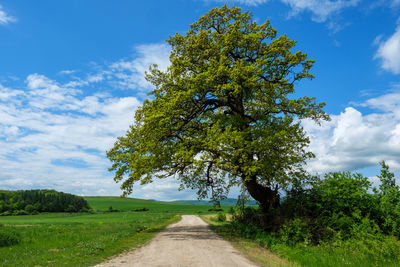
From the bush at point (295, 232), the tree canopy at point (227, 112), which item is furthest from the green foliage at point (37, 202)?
the bush at point (295, 232)

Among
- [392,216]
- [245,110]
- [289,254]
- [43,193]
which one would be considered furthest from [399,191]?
[43,193]

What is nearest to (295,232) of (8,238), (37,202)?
(8,238)

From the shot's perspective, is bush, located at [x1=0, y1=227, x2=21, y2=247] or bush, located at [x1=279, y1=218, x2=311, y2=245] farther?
bush, located at [x1=279, y1=218, x2=311, y2=245]

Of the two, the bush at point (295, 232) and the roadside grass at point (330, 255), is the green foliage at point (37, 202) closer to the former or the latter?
the bush at point (295, 232)

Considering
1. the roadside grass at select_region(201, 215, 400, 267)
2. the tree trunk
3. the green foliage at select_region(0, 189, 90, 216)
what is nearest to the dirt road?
the roadside grass at select_region(201, 215, 400, 267)

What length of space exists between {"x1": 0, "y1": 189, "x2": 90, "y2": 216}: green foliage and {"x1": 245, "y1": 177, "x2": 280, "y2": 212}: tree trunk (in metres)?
82.3

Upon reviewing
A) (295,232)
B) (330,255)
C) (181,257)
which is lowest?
(330,255)

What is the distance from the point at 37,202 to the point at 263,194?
286 ft

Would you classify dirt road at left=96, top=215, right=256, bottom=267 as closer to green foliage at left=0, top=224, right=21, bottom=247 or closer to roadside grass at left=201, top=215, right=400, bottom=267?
roadside grass at left=201, top=215, right=400, bottom=267

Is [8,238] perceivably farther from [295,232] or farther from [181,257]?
[295,232]

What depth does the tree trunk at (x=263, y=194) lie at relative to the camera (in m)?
24.3

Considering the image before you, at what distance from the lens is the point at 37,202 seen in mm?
87750

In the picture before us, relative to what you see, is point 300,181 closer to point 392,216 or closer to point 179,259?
point 392,216

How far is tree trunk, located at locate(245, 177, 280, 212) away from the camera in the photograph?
79.7ft
